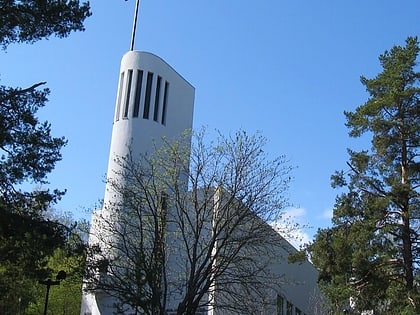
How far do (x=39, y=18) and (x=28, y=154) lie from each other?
3542 mm

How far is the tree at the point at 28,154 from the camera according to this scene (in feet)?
49.4

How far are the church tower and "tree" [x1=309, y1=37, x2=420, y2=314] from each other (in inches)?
462

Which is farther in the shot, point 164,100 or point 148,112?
point 164,100

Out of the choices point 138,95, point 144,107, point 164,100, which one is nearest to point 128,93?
point 138,95

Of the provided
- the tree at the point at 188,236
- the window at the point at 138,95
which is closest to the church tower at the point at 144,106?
the window at the point at 138,95

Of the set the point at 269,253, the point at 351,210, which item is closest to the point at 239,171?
the point at 269,253

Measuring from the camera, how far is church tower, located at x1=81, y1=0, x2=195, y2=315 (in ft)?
104

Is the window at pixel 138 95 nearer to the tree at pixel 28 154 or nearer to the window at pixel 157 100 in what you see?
the window at pixel 157 100

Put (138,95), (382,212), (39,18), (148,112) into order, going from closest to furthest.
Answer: (39,18)
(382,212)
(148,112)
(138,95)

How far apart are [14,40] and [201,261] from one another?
32.4 feet

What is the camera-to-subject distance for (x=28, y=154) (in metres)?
15.6

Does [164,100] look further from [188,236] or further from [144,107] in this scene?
[188,236]

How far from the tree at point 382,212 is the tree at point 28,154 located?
10044 mm

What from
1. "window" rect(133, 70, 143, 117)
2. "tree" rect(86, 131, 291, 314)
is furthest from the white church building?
"tree" rect(86, 131, 291, 314)
